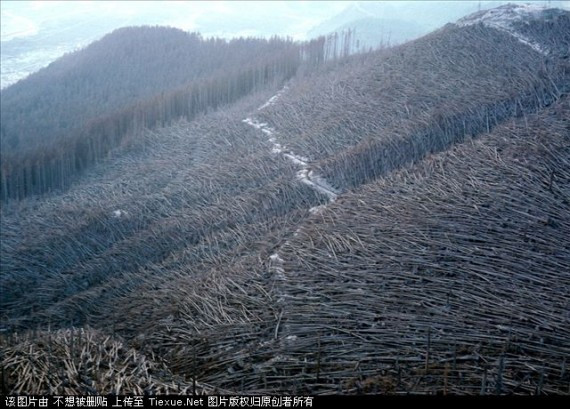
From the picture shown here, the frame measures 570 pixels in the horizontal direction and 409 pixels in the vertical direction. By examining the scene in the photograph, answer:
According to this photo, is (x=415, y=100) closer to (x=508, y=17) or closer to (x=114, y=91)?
(x=508, y=17)

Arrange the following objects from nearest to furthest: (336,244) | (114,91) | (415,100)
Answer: (336,244) → (415,100) → (114,91)

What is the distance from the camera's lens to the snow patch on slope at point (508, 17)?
14.8 meters

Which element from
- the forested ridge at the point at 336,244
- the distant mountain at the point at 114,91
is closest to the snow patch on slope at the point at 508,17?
the forested ridge at the point at 336,244

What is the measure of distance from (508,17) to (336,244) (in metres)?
12.0

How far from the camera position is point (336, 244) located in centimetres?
726

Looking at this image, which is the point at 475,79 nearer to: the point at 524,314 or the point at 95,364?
the point at 524,314

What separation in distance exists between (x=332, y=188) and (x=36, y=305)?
6.41 m

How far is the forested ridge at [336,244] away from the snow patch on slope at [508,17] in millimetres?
85

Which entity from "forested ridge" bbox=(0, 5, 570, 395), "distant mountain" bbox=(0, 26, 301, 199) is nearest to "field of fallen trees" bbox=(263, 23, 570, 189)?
"forested ridge" bbox=(0, 5, 570, 395)

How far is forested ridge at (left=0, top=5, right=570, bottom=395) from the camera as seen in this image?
4.84 metres

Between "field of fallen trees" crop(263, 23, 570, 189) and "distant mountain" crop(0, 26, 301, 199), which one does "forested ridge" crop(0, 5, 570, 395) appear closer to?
"field of fallen trees" crop(263, 23, 570, 189)

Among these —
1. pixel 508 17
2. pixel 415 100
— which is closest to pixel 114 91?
pixel 415 100

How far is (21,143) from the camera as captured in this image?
24.5 m

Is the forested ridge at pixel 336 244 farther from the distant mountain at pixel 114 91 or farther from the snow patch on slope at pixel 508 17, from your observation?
the distant mountain at pixel 114 91
